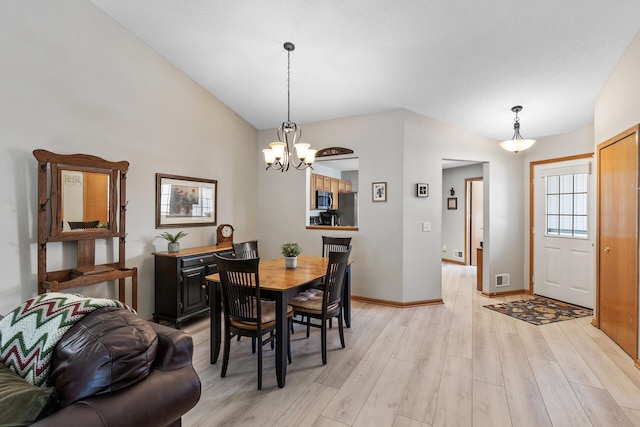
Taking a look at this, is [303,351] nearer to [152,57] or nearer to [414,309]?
[414,309]

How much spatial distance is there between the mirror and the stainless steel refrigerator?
424 cm

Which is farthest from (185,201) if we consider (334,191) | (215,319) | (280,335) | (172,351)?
(334,191)

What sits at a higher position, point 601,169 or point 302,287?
point 601,169

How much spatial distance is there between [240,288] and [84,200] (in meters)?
1.84

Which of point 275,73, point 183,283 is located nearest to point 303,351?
point 183,283

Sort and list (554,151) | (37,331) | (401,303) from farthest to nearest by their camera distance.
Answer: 1. (554,151)
2. (401,303)
3. (37,331)

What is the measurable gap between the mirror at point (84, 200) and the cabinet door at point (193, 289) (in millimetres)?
974

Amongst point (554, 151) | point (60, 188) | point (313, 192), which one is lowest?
point (60, 188)

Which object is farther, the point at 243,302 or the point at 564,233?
the point at 564,233

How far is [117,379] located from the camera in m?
1.04

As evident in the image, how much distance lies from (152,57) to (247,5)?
1547 millimetres

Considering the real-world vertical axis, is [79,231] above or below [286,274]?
above

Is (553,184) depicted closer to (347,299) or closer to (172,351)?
(347,299)

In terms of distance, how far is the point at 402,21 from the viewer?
258cm
